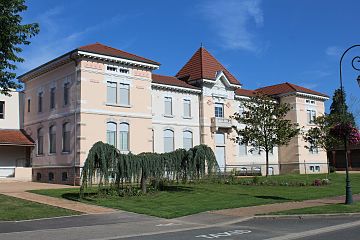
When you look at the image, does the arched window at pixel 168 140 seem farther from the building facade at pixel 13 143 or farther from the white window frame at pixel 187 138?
the building facade at pixel 13 143

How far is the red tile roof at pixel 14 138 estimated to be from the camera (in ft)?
127

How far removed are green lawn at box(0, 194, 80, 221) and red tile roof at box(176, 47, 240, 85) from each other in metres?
27.6

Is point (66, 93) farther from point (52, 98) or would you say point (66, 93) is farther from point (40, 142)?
point (40, 142)

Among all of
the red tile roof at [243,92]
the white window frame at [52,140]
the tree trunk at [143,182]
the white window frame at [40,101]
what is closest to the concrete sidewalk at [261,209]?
the tree trunk at [143,182]

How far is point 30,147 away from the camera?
41.3 metres

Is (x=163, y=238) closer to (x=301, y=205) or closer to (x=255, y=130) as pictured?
Answer: (x=301, y=205)

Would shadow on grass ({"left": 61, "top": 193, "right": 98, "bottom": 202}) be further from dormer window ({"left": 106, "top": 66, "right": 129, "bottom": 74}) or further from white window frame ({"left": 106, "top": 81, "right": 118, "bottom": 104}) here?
dormer window ({"left": 106, "top": 66, "right": 129, "bottom": 74})

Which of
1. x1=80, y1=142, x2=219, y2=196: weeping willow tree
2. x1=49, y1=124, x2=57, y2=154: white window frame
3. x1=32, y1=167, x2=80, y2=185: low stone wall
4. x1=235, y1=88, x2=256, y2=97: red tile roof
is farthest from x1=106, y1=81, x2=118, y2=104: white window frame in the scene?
x1=235, y1=88, x2=256, y2=97: red tile roof

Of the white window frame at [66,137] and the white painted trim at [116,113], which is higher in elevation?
the white painted trim at [116,113]

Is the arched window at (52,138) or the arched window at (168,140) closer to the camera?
the arched window at (52,138)

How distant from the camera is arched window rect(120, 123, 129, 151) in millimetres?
37750

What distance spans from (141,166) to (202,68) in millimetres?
24124

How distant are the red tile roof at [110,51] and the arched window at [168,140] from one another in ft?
22.6

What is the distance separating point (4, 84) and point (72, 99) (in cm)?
1758
